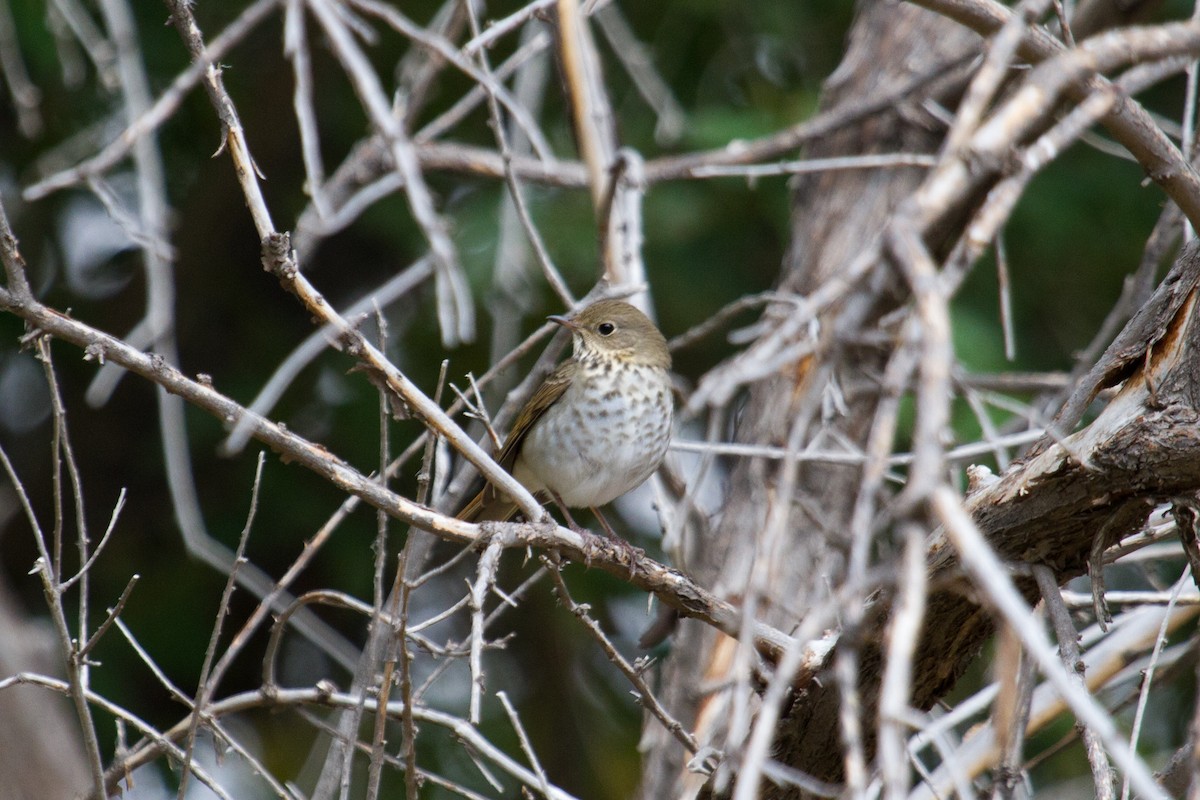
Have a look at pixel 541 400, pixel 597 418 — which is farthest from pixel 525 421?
pixel 597 418

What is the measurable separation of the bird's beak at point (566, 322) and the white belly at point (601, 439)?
0.57 feet

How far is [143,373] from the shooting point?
7.38ft

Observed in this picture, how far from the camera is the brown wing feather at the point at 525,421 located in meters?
4.04

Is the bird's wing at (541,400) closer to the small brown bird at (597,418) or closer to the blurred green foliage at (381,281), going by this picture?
the small brown bird at (597,418)

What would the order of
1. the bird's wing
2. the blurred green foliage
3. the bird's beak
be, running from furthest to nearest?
1. the blurred green foliage
2. the bird's wing
3. the bird's beak

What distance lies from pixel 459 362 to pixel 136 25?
192 centimetres

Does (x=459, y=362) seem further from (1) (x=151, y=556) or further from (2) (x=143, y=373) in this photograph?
Result: (2) (x=143, y=373)

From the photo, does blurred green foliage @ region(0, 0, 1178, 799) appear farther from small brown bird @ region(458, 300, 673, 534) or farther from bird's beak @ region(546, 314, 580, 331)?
bird's beak @ region(546, 314, 580, 331)

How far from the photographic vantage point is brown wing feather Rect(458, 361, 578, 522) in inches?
159

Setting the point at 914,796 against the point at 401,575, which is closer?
the point at 401,575

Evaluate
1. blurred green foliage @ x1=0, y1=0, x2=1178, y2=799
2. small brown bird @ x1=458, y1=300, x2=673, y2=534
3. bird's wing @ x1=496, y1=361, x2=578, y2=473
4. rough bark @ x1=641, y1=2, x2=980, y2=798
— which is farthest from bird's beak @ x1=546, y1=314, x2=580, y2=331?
blurred green foliage @ x1=0, y1=0, x2=1178, y2=799

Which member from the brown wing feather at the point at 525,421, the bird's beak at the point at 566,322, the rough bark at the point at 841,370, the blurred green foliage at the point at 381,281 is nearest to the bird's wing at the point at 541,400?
the brown wing feather at the point at 525,421

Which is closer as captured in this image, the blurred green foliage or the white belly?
the white belly

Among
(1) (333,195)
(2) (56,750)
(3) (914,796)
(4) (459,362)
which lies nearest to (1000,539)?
(3) (914,796)
